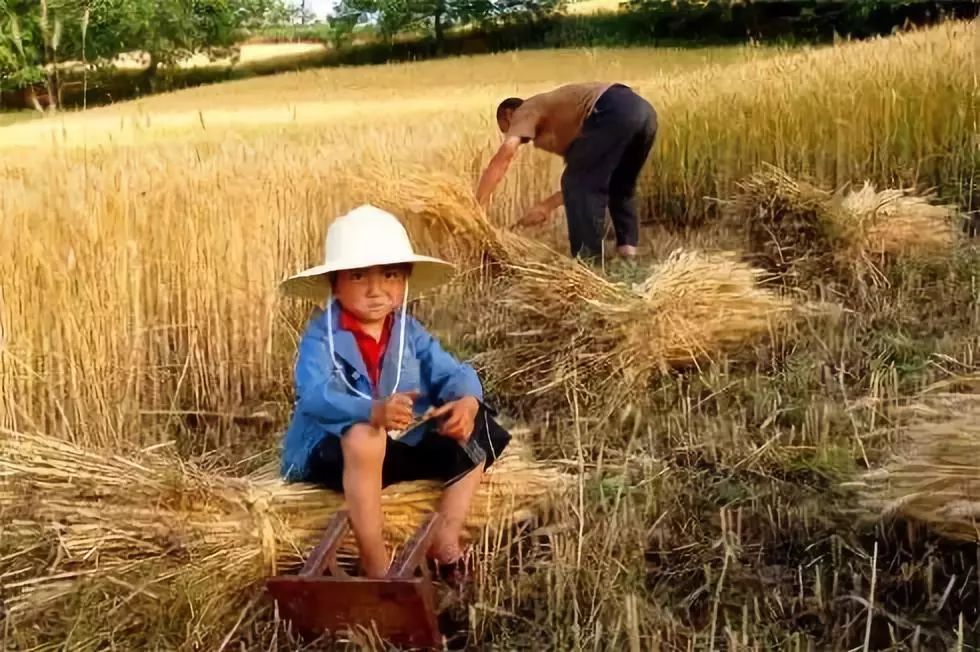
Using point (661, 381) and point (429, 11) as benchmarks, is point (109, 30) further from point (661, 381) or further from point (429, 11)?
point (661, 381)

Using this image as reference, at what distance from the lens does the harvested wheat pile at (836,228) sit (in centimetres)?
363

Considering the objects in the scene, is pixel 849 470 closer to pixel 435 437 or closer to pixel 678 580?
pixel 678 580

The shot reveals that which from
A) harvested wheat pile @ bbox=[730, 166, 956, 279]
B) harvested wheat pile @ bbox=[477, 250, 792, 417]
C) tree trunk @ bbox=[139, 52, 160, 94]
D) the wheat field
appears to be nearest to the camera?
the wheat field

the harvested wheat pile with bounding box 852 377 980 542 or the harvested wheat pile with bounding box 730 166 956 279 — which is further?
the harvested wheat pile with bounding box 730 166 956 279

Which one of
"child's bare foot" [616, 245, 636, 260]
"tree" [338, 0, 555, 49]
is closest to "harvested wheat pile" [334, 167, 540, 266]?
"child's bare foot" [616, 245, 636, 260]

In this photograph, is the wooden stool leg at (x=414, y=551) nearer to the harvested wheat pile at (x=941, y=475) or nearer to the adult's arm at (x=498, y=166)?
the harvested wheat pile at (x=941, y=475)

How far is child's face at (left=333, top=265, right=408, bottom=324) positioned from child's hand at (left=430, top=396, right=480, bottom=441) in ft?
0.62

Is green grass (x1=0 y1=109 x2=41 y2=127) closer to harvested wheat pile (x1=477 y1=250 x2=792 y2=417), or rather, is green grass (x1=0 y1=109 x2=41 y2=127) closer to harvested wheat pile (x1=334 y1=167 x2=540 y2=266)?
harvested wheat pile (x1=334 y1=167 x2=540 y2=266)

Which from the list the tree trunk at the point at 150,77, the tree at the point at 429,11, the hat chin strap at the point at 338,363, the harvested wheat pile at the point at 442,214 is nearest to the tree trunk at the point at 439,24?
the tree at the point at 429,11

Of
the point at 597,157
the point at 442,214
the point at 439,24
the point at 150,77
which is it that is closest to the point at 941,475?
the point at 442,214

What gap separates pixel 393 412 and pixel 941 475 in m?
0.81

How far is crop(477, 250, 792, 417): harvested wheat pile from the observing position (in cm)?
273

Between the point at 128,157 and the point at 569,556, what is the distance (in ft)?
8.02

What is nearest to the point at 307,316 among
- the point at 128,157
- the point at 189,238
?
the point at 189,238
